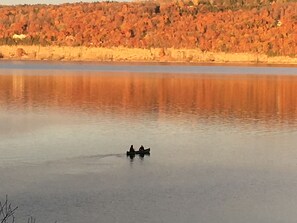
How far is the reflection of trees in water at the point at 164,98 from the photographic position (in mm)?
32469

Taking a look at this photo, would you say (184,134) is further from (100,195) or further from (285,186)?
(100,195)

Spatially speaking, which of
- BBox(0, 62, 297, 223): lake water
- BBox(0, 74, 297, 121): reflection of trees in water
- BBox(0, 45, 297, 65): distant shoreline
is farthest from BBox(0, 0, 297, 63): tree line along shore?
Answer: BBox(0, 62, 297, 223): lake water

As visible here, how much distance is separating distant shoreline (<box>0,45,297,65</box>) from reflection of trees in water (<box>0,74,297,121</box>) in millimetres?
61990

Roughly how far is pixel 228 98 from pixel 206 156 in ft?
65.0

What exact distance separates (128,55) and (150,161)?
329 feet

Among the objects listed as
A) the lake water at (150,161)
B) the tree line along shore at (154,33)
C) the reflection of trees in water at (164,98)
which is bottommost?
the lake water at (150,161)

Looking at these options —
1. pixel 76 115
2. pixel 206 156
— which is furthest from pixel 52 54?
pixel 206 156

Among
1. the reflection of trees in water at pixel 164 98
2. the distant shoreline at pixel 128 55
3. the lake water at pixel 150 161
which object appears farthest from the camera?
the distant shoreline at pixel 128 55

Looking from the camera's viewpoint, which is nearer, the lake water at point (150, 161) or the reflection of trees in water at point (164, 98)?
the lake water at point (150, 161)

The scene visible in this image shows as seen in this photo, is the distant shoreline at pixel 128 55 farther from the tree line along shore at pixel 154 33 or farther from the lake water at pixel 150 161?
the lake water at pixel 150 161

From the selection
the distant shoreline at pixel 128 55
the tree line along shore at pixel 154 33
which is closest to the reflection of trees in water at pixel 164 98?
the tree line along shore at pixel 154 33

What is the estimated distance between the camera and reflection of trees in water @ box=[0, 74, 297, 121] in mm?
32469

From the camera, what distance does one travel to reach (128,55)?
4670 inches

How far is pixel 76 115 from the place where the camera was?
29406 mm
